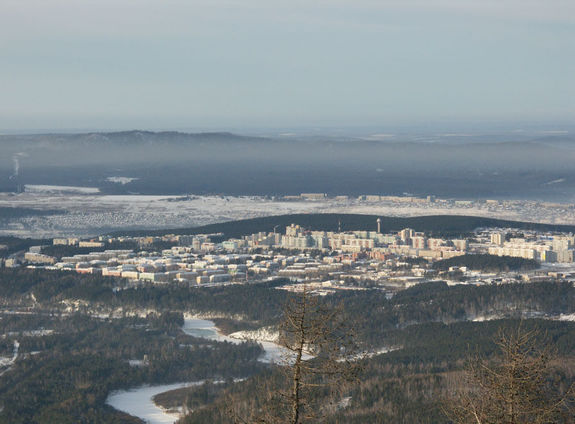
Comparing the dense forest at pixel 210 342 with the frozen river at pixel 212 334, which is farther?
the frozen river at pixel 212 334

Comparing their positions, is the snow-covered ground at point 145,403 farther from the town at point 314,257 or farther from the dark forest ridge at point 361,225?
the dark forest ridge at point 361,225

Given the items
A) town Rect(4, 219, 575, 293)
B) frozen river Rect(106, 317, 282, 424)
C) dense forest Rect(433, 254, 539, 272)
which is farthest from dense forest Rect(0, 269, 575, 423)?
dense forest Rect(433, 254, 539, 272)

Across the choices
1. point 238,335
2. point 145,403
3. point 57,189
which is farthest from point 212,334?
point 57,189

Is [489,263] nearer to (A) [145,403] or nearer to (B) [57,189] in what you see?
(A) [145,403]

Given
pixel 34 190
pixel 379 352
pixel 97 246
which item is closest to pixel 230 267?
pixel 97 246

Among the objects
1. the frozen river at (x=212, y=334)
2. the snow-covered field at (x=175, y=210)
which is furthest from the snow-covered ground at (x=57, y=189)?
the frozen river at (x=212, y=334)

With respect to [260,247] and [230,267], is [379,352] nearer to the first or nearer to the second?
[230,267]

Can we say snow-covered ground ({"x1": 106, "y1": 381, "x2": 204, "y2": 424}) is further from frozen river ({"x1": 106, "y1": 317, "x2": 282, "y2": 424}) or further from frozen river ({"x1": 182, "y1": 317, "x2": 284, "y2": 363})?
frozen river ({"x1": 182, "y1": 317, "x2": 284, "y2": 363})
